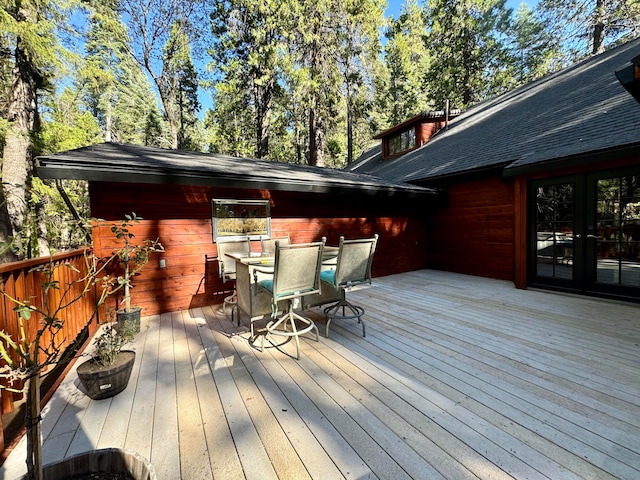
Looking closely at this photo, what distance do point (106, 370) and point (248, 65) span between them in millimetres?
11972

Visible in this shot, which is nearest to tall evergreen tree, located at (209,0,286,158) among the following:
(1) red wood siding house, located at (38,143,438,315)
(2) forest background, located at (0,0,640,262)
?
(2) forest background, located at (0,0,640,262)

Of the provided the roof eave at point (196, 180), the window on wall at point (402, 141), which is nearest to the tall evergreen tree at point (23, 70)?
the roof eave at point (196, 180)

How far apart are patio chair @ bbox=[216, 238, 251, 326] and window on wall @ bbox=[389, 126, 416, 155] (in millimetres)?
7893

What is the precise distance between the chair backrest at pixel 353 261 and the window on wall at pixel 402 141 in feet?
26.7

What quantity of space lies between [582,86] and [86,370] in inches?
395

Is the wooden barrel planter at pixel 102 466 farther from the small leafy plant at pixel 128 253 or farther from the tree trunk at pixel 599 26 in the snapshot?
the tree trunk at pixel 599 26

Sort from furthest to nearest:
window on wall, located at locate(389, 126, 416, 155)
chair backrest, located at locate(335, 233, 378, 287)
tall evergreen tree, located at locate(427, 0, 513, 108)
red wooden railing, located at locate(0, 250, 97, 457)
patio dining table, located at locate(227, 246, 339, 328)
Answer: tall evergreen tree, located at locate(427, 0, 513, 108) < window on wall, located at locate(389, 126, 416, 155) < chair backrest, located at locate(335, 233, 378, 287) < patio dining table, located at locate(227, 246, 339, 328) < red wooden railing, located at locate(0, 250, 97, 457)

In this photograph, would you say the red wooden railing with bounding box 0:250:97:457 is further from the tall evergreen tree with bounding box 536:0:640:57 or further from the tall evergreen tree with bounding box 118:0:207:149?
the tall evergreen tree with bounding box 536:0:640:57

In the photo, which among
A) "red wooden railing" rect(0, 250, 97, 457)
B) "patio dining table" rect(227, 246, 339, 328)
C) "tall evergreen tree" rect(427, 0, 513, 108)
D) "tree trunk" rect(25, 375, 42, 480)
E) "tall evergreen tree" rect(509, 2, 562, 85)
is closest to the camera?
"tree trunk" rect(25, 375, 42, 480)

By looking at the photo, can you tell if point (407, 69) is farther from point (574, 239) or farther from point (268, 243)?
point (268, 243)

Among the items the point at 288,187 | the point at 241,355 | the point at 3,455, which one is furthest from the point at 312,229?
the point at 3,455

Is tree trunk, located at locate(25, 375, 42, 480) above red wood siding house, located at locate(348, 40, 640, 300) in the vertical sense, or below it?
below

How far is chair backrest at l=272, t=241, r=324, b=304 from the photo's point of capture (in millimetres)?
2508

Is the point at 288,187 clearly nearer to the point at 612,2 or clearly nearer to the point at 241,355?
the point at 241,355
